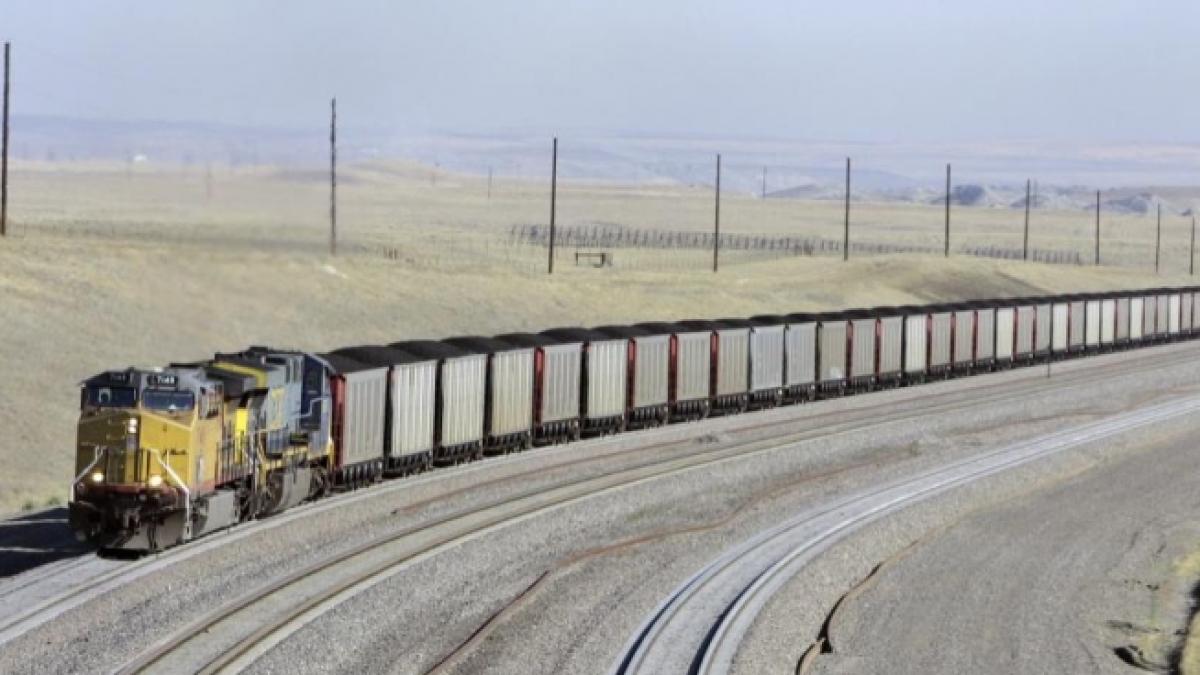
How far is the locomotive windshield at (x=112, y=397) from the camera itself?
28.9 meters

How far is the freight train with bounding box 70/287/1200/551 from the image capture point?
94.2ft

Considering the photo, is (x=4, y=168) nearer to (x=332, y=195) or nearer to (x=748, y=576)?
(x=332, y=195)

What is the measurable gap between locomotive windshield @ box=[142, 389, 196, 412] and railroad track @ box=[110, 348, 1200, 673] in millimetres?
3195

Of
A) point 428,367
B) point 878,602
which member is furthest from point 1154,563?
point 428,367

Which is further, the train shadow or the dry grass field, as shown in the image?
the dry grass field

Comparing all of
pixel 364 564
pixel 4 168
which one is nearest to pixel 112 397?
pixel 364 564

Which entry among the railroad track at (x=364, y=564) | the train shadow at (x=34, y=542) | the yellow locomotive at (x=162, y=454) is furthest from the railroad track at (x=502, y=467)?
the train shadow at (x=34, y=542)

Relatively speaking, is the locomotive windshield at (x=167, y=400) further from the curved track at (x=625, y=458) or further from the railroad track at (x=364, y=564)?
the railroad track at (x=364, y=564)

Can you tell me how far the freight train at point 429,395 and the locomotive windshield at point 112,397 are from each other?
0.03 metres

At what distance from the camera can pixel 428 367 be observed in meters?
40.9

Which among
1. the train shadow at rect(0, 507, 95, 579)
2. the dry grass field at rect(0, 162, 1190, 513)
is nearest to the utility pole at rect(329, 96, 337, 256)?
the dry grass field at rect(0, 162, 1190, 513)

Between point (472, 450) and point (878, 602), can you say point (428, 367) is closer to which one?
point (472, 450)

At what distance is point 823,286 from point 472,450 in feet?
254

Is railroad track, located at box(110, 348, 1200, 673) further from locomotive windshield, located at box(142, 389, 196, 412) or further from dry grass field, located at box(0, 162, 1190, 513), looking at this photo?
dry grass field, located at box(0, 162, 1190, 513)
